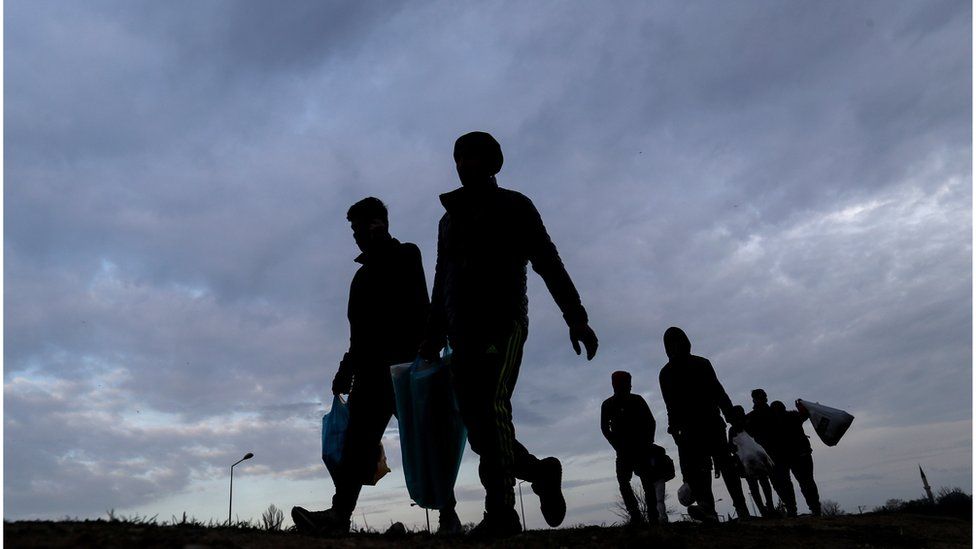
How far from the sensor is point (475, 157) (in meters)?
4.04

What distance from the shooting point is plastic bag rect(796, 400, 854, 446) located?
329 inches

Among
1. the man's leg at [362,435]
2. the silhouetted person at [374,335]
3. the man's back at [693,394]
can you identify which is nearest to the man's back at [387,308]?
the silhouetted person at [374,335]

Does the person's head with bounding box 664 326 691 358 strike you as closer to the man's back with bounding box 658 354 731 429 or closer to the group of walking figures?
the man's back with bounding box 658 354 731 429

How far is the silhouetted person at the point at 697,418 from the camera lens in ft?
21.6

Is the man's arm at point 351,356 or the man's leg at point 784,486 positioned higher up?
the man's arm at point 351,356

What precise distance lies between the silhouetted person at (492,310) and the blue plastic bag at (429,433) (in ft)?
0.53

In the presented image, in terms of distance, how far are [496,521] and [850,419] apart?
20.4 ft

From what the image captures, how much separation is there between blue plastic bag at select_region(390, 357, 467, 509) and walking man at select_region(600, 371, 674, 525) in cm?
336

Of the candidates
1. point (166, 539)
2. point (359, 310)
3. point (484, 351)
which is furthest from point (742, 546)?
point (166, 539)

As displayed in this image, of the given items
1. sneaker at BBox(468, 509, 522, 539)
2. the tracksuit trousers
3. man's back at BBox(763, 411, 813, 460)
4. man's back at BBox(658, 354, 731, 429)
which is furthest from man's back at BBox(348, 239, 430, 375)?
man's back at BBox(763, 411, 813, 460)

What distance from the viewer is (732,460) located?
22.4 feet

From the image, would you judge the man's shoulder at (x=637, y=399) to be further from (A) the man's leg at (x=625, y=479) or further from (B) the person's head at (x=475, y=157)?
(B) the person's head at (x=475, y=157)

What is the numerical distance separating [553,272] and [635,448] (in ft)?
11.7

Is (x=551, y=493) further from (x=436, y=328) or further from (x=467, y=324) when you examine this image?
(x=436, y=328)
